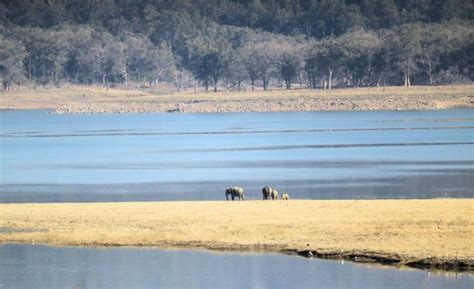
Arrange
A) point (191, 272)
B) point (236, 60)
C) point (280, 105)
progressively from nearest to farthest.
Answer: point (191, 272)
point (280, 105)
point (236, 60)

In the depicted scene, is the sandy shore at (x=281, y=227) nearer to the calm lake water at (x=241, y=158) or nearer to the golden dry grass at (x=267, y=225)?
the golden dry grass at (x=267, y=225)

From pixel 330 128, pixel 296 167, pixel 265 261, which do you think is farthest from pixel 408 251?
pixel 330 128

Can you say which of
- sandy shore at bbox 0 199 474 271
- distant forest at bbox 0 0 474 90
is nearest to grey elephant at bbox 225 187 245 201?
sandy shore at bbox 0 199 474 271

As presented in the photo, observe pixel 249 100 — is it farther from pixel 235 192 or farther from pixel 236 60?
pixel 235 192

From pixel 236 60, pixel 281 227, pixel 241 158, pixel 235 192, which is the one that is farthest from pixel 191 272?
pixel 236 60

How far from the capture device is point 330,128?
84.5 metres

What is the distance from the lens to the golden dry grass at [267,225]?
84.7 feet

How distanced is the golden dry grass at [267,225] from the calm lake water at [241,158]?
17.9 feet

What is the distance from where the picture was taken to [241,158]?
5797 cm

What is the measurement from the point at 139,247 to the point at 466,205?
9.28 metres

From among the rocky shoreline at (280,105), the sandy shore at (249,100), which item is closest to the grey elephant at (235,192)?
the rocky shoreline at (280,105)

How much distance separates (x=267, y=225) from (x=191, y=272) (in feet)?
16.4

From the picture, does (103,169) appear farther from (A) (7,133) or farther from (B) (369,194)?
(A) (7,133)

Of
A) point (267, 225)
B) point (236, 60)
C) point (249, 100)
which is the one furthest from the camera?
point (236, 60)
